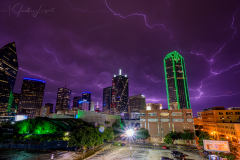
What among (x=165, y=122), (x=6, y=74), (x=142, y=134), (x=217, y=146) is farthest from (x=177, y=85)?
(x=6, y=74)

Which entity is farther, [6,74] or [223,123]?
[6,74]

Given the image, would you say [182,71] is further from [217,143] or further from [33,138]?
[33,138]

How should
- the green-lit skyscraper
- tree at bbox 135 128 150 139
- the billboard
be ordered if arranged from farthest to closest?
the green-lit skyscraper < tree at bbox 135 128 150 139 < the billboard

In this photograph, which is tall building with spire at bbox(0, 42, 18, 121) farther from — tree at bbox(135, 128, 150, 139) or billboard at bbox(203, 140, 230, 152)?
billboard at bbox(203, 140, 230, 152)

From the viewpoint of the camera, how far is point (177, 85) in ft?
624

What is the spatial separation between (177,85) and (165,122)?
139 m

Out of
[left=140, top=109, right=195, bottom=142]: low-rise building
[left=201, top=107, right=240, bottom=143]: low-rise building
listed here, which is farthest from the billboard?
[left=201, top=107, right=240, bottom=143]: low-rise building

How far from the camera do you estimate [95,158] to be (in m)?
31.4

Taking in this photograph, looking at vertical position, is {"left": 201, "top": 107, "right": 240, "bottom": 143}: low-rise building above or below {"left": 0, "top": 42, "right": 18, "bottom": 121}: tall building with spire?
below

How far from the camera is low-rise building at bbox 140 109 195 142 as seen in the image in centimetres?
6331

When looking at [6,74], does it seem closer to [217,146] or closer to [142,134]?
[142,134]

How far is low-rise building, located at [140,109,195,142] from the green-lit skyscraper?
5014 inches

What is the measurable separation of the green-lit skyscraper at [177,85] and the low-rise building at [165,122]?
418 feet

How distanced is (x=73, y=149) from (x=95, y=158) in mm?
10839
